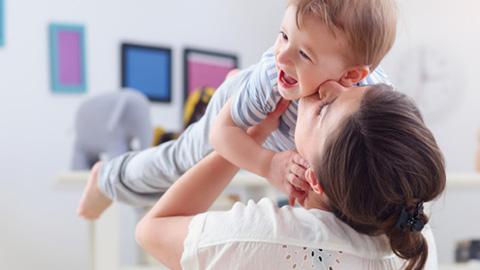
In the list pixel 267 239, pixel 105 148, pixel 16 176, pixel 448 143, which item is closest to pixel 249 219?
pixel 267 239

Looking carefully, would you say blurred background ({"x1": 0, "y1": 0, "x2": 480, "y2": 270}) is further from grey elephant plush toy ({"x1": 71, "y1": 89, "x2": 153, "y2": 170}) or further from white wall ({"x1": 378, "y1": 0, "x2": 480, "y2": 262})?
grey elephant plush toy ({"x1": 71, "y1": 89, "x2": 153, "y2": 170})

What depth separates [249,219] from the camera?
715 mm

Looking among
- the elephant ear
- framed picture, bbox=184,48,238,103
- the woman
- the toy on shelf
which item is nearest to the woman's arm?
the woman

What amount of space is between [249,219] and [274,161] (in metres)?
0.15

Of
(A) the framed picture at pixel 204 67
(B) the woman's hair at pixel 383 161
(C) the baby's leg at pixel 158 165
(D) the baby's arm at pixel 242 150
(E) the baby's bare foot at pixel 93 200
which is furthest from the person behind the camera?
(A) the framed picture at pixel 204 67

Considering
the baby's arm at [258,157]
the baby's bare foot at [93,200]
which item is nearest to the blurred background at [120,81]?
the baby's bare foot at [93,200]

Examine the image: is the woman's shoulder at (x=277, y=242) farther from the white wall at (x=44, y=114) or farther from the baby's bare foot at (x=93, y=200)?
the white wall at (x=44, y=114)

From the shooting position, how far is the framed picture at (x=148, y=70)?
2.51 m

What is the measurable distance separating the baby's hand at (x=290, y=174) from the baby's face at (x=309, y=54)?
8cm

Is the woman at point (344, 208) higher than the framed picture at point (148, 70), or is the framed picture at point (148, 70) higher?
the woman at point (344, 208)

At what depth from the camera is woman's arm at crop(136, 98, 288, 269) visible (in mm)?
771

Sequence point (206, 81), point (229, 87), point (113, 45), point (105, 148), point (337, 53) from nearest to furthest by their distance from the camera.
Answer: point (337, 53)
point (229, 87)
point (105, 148)
point (113, 45)
point (206, 81)

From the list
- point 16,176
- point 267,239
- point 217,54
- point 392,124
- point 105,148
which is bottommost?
point 16,176

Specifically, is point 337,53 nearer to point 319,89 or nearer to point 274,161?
point 319,89
